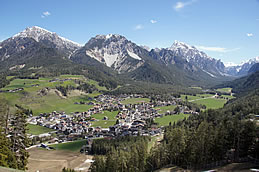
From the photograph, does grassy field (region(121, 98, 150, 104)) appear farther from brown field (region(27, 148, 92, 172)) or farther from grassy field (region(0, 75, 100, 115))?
brown field (region(27, 148, 92, 172))

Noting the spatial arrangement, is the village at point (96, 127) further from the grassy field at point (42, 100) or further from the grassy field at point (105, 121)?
the grassy field at point (42, 100)

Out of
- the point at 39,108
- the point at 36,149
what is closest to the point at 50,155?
the point at 36,149

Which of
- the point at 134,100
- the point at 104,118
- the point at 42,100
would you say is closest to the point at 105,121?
the point at 104,118

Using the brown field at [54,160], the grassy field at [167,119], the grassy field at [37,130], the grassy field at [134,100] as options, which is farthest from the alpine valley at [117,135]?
the grassy field at [134,100]

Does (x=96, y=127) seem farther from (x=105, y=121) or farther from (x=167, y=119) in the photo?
(x=167, y=119)

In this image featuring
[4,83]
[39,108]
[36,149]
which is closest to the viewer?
[36,149]

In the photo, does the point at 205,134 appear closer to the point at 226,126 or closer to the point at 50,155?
the point at 226,126
